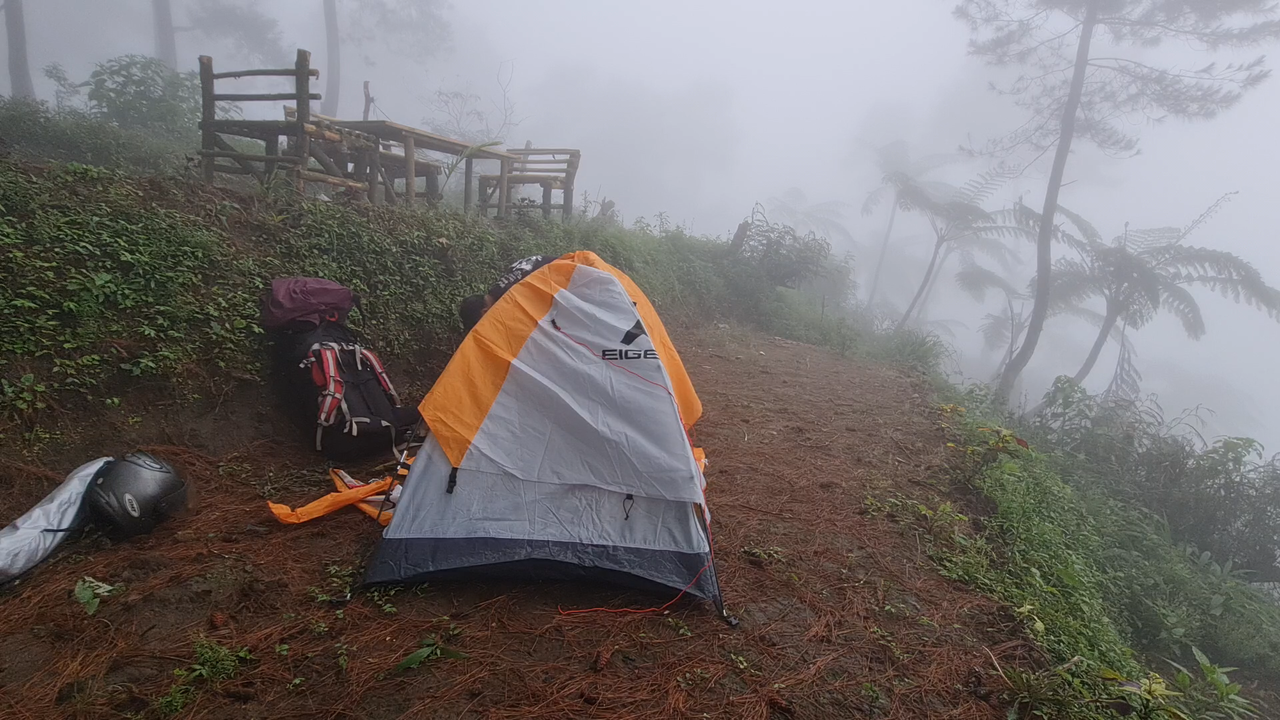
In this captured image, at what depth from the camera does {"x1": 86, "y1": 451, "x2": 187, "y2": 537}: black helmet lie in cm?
293

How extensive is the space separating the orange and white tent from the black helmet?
1.28 m

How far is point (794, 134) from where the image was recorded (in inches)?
4348

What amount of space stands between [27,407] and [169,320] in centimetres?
87

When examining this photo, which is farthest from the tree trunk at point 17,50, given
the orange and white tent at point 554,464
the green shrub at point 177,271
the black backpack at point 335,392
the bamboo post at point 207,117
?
the orange and white tent at point 554,464

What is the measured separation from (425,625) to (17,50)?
22.8 metres

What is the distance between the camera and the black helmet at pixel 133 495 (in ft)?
9.61

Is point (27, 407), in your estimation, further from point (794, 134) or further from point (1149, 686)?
point (794, 134)

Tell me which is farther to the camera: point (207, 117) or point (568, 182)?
point (568, 182)

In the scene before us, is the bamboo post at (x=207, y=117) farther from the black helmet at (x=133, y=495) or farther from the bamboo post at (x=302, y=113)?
the black helmet at (x=133, y=495)

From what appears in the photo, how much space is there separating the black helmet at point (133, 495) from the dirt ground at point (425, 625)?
0.10 metres

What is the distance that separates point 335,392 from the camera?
12.9ft

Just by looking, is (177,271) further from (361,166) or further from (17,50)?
(17,50)

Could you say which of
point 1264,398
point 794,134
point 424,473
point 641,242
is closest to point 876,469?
point 424,473

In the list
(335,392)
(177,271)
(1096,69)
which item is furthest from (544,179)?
(1096,69)
